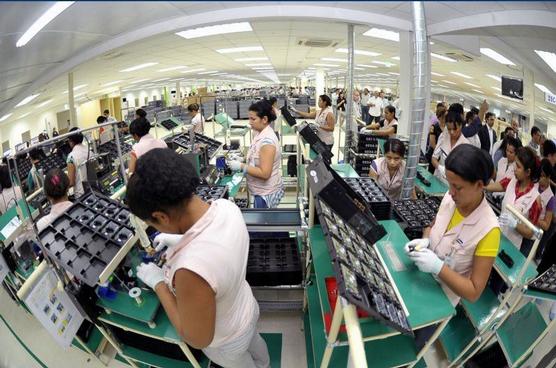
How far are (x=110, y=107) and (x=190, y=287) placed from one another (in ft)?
71.5

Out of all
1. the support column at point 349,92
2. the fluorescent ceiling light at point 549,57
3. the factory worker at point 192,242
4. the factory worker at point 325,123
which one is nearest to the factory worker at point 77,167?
the factory worker at point 192,242

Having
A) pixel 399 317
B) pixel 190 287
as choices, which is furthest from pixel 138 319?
pixel 399 317

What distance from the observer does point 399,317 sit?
3.80ft

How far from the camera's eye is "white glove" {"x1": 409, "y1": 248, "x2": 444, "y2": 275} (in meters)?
1.37

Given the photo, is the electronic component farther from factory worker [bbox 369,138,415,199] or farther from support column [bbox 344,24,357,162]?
support column [bbox 344,24,357,162]

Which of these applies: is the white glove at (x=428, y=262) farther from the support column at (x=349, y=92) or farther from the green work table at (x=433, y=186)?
the support column at (x=349, y=92)

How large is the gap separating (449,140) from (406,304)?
3.30 m

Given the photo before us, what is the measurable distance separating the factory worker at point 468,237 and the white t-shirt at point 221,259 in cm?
84

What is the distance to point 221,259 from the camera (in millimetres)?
1064

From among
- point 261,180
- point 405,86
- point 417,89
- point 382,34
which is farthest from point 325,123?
point 261,180

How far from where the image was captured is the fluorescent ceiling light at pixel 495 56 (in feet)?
16.2

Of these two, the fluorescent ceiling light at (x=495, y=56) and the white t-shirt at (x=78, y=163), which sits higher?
the fluorescent ceiling light at (x=495, y=56)

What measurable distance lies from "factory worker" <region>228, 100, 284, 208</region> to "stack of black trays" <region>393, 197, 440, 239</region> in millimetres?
1146

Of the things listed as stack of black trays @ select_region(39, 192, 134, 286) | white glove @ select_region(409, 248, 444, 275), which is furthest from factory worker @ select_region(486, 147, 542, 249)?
→ stack of black trays @ select_region(39, 192, 134, 286)
